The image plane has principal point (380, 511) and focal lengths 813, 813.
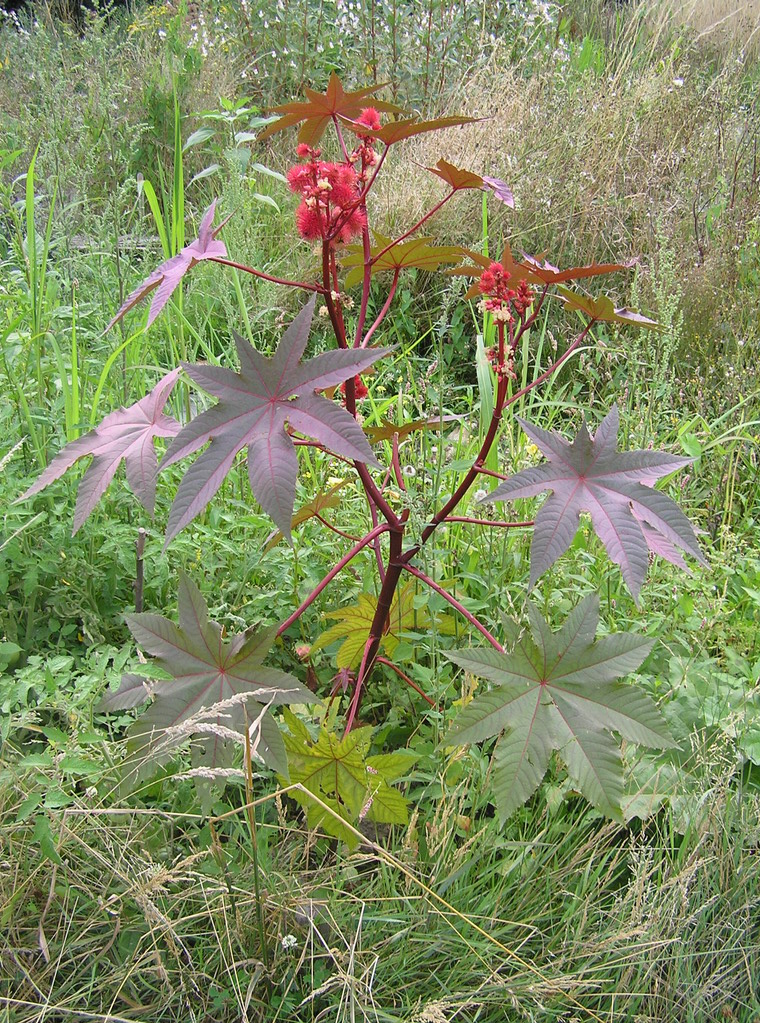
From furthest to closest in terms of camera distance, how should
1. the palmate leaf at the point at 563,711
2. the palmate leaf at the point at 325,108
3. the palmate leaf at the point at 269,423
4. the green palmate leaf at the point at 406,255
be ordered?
1. the green palmate leaf at the point at 406,255
2. the palmate leaf at the point at 325,108
3. the palmate leaf at the point at 563,711
4. the palmate leaf at the point at 269,423

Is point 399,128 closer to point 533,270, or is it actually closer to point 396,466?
point 533,270

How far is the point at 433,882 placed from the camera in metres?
1.25

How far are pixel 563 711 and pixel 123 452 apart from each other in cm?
77

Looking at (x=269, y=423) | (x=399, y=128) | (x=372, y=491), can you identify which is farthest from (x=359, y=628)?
(x=399, y=128)

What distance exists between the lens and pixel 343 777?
1261 mm

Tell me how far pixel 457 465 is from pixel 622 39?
730 cm

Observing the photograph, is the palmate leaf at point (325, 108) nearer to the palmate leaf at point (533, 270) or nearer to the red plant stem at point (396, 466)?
the palmate leaf at point (533, 270)

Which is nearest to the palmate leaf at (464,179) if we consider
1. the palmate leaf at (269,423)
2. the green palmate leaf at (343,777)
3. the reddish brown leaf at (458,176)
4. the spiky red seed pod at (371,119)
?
the reddish brown leaf at (458,176)

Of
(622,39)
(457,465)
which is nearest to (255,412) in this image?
(457,465)

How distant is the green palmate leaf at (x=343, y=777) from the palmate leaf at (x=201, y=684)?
0.36ft

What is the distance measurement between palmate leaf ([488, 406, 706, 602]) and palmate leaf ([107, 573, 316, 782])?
1.35 feet

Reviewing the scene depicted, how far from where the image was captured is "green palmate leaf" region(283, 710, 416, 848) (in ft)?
4.08

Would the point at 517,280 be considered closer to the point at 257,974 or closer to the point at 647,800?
the point at 647,800

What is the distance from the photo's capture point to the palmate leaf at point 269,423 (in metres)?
1.00
